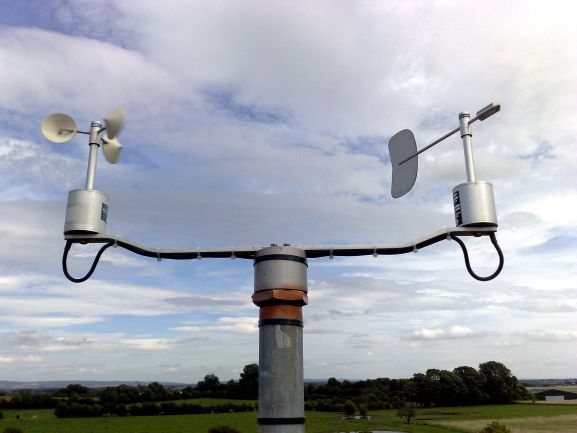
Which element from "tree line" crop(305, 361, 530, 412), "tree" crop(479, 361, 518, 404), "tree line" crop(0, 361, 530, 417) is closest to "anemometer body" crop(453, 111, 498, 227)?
"tree line" crop(0, 361, 530, 417)

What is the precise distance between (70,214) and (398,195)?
6.99m

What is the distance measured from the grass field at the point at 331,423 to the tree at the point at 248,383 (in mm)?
20224

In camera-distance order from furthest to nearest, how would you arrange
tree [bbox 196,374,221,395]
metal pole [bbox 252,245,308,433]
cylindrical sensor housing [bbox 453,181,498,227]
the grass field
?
1. tree [bbox 196,374,221,395]
2. the grass field
3. cylindrical sensor housing [bbox 453,181,498,227]
4. metal pole [bbox 252,245,308,433]

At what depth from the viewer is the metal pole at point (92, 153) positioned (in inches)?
395

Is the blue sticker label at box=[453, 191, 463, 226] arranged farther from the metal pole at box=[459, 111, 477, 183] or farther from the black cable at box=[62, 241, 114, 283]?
Answer: the black cable at box=[62, 241, 114, 283]

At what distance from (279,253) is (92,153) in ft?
14.8

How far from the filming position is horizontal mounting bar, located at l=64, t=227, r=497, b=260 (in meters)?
9.75

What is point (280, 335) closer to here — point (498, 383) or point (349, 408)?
point (349, 408)

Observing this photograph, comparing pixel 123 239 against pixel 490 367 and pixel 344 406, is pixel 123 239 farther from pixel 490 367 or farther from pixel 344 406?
pixel 490 367

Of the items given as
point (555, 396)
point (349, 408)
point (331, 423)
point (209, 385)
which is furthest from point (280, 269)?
point (555, 396)

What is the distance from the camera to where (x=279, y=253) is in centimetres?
983

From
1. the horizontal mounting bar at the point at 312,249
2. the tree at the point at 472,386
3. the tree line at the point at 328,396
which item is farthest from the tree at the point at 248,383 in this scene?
the horizontal mounting bar at the point at 312,249

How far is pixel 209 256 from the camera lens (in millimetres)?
10492

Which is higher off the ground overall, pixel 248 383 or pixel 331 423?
pixel 248 383
